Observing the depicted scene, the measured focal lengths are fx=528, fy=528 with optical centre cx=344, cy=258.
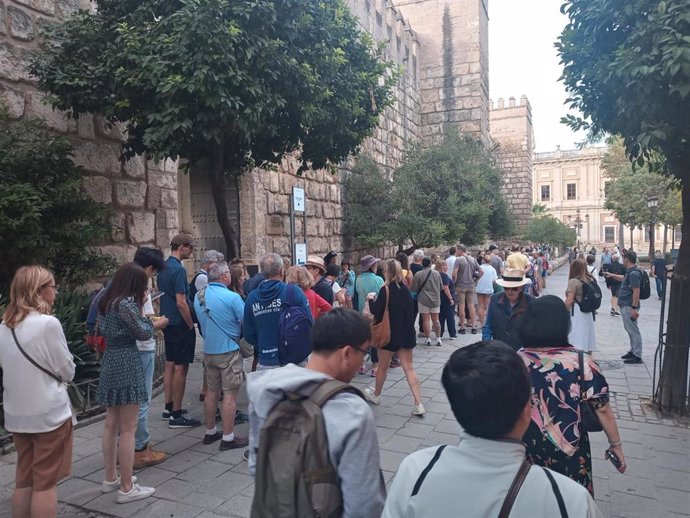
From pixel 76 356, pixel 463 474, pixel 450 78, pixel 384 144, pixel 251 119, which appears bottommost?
pixel 76 356

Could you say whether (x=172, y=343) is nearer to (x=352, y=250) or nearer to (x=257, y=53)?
(x=257, y=53)

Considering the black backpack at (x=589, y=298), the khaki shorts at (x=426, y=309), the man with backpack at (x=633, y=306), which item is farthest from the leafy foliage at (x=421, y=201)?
the black backpack at (x=589, y=298)

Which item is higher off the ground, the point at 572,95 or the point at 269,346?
the point at 572,95

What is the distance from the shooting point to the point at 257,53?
18.9 feet

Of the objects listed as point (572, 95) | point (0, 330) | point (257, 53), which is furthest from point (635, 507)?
point (257, 53)

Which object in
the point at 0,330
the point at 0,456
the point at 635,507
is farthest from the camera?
the point at 0,456

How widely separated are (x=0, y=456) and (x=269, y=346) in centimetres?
240

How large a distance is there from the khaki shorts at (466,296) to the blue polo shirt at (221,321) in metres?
6.81

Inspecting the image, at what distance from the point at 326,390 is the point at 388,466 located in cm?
291

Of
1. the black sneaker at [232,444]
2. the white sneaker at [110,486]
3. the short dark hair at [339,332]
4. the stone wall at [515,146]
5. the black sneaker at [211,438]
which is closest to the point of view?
the short dark hair at [339,332]

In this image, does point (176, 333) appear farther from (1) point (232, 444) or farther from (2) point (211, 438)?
(1) point (232, 444)

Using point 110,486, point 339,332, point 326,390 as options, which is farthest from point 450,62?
point 326,390

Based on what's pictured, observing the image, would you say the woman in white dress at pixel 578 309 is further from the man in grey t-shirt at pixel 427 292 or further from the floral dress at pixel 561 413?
the floral dress at pixel 561 413

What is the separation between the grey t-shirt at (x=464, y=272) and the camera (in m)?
10.7
